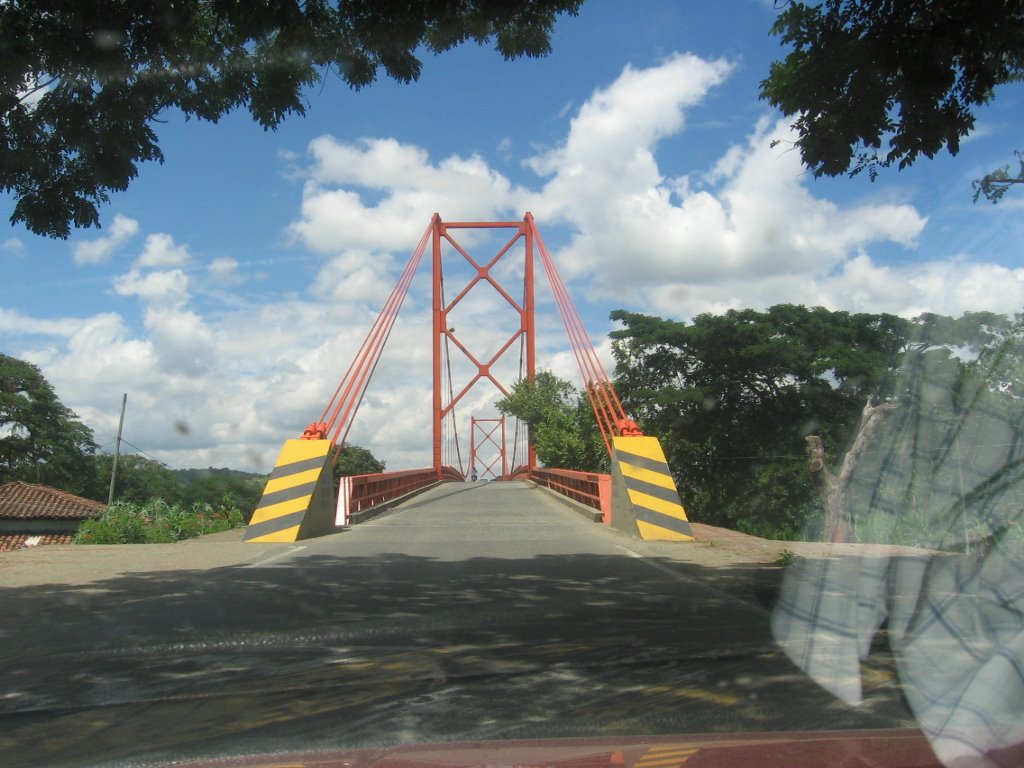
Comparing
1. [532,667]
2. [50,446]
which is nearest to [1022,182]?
[532,667]

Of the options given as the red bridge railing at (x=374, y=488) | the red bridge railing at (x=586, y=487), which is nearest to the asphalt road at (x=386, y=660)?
the red bridge railing at (x=586, y=487)

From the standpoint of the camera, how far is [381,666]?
15.8 feet

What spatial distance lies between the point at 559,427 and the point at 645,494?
22.7 m

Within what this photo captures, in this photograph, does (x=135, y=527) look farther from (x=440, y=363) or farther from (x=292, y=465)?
(x=440, y=363)

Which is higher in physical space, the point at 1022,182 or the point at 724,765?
the point at 1022,182

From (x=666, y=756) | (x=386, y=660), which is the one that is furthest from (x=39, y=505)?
(x=666, y=756)

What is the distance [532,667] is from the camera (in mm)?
4789

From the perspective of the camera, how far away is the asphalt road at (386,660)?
3762mm

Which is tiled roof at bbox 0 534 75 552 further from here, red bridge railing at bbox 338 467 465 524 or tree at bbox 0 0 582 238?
tree at bbox 0 0 582 238

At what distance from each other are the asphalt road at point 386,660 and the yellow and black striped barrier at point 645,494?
255cm

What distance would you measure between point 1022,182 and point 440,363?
110 feet

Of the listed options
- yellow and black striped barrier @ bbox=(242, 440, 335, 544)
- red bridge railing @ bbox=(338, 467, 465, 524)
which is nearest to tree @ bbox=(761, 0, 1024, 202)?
yellow and black striped barrier @ bbox=(242, 440, 335, 544)

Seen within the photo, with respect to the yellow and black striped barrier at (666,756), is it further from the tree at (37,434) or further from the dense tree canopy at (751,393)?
the tree at (37,434)

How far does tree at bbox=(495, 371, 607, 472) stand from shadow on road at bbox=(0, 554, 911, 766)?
25.3m
